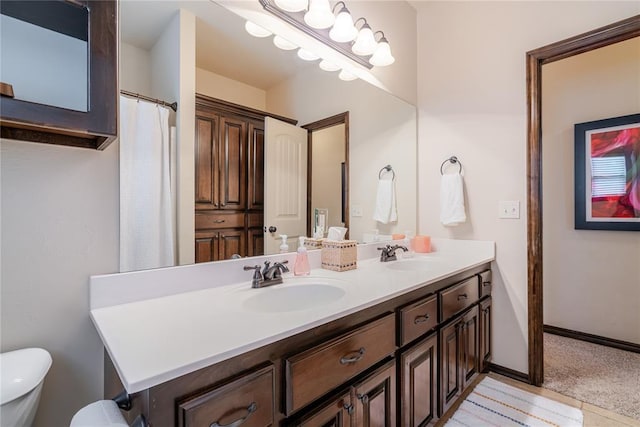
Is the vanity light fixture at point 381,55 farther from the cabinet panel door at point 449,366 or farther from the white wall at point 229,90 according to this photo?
the cabinet panel door at point 449,366

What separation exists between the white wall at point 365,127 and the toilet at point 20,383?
3.98 feet

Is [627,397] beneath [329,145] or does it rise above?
beneath

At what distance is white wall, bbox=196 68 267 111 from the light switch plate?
1602 millimetres

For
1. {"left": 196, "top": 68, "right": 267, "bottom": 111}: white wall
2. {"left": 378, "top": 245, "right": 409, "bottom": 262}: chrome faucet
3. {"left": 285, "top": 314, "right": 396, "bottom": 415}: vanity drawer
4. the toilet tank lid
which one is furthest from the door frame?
the toilet tank lid

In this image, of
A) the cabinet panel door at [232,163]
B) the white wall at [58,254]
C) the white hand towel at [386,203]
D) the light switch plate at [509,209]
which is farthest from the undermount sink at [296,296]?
the light switch plate at [509,209]

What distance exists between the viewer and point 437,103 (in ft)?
7.37

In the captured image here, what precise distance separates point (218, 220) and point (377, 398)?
2.94 ft

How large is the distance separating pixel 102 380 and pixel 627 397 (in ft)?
8.61

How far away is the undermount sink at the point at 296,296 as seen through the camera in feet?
3.81

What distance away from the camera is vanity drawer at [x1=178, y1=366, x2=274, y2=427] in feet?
2.07

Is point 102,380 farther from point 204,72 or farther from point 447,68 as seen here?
point 447,68

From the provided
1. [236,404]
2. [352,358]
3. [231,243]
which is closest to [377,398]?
[352,358]

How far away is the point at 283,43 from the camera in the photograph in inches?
58.1

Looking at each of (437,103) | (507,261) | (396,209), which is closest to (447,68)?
(437,103)
